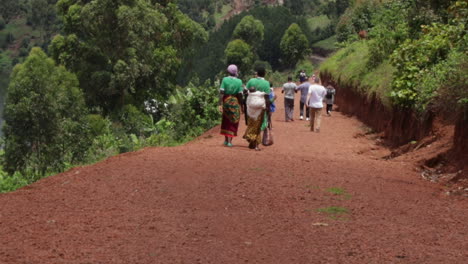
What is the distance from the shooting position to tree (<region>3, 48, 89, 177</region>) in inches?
1171

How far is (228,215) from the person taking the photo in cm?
627

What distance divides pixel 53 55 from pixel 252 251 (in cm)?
3151

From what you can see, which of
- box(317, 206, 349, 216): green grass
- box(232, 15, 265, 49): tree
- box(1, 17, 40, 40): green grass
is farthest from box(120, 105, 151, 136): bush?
box(1, 17, 40, 40): green grass

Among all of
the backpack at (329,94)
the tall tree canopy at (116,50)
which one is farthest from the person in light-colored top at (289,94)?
the tall tree canopy at (116,50)

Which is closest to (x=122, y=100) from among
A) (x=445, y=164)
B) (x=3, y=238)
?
(x=445, y=164)

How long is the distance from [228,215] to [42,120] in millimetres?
25399

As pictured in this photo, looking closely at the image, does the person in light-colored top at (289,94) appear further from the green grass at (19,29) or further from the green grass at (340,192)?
the green grass at (19,29)

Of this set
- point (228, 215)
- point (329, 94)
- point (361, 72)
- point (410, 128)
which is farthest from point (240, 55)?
point (228, 215)

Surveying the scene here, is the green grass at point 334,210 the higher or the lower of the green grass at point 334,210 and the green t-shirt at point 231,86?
the lower

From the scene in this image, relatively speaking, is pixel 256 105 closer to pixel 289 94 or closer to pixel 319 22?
pixel 289 94

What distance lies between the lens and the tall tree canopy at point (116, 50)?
3166 cm

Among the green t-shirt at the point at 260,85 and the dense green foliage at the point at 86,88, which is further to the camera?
the dense green foliage at the point at 86,88

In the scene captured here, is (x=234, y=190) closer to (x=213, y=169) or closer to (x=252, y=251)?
(x=213, y=169)

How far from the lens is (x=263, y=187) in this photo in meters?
7.57
